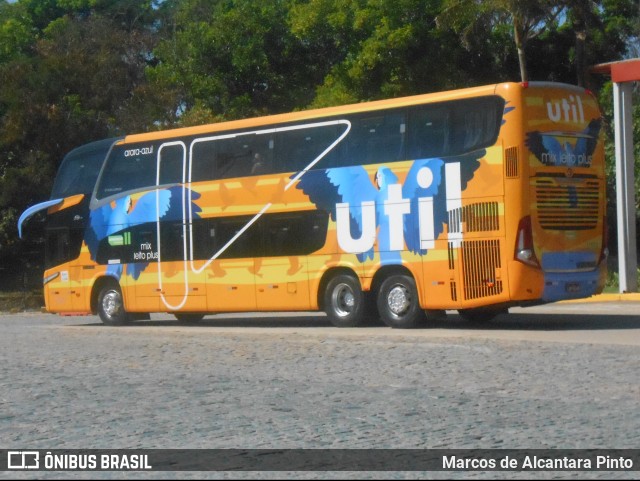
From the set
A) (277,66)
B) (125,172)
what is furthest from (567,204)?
(277,66)

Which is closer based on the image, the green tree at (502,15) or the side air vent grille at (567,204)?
the side air vent grille at (567,204)

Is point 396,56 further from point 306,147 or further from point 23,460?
point 23,460

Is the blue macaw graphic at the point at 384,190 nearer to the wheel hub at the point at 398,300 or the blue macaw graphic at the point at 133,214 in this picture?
the wheel hub at the point at 398,300

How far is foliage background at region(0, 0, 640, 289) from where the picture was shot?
4044cm

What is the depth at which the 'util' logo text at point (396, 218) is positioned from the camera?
18.0 meters

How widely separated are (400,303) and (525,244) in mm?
2665

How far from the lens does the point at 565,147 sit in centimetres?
1794

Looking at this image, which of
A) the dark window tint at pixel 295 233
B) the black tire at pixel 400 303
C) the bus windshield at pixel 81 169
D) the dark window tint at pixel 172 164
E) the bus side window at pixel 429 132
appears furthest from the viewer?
the bus windshield at pixel 81 169

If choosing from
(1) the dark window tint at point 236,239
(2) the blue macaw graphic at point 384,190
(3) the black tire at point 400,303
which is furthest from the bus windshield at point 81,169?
(3) the black tire at point 400,303

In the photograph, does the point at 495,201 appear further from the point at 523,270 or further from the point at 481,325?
the point at 481,325

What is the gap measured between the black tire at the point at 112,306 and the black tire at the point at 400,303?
669 cm

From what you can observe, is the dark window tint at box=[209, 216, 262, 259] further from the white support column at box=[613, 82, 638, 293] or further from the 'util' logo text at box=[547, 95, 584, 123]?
the white support column at box=[613, 82, 638, 293]

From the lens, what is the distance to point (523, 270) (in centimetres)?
1719

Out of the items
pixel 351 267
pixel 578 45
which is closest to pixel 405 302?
pixel 351 267
